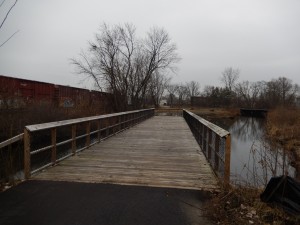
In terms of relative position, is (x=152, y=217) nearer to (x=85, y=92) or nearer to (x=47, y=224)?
(x=47, y=224)

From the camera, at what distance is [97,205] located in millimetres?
3844

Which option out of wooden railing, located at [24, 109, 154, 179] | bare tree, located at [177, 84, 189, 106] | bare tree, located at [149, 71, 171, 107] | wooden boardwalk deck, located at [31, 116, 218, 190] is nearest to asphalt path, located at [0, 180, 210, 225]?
wooden boardwalk deck, located at [31, 116, 218, 190]

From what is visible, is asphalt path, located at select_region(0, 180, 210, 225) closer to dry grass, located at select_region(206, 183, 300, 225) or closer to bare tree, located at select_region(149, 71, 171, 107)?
dry grass, located at select_region(206, 183, 300, 225)

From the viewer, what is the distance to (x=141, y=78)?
33.1 m

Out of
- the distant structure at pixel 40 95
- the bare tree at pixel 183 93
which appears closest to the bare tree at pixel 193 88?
the bare tree at pixel 183 93

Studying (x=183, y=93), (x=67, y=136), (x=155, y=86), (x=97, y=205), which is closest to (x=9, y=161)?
(x=97, y=205)

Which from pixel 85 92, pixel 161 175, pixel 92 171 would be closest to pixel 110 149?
pixel 92 171

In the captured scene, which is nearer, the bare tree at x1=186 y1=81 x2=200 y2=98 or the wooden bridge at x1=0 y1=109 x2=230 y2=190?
→ the wooden bridge at x1=0 y1=109 x2=230 y2=190

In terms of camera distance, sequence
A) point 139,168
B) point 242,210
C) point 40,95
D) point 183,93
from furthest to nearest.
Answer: point 183,93
point 40,95
point 139,168
point 242,210

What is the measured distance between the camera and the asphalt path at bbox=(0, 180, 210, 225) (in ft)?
11.2

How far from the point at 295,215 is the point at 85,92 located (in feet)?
73.3

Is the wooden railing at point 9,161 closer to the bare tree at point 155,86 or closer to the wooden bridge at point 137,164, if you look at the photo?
the wooden bridge at point 137,164

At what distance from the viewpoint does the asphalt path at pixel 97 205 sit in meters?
3.42

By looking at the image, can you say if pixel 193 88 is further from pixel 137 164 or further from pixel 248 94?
pixel 137 164
